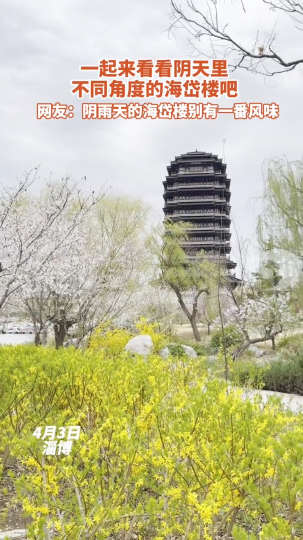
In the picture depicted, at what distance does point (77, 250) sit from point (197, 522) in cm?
939

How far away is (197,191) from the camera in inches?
1363

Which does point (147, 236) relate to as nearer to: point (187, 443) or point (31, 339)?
point (31, 339)

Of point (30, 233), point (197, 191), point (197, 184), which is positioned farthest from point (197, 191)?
point (30, 233)

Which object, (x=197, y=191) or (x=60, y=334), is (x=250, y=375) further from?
(x=197, y=191)

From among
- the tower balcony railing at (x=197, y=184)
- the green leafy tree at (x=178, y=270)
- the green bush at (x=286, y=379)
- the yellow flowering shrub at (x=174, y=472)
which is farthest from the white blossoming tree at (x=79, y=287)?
the tower balcony railing at (x=197, y=184)

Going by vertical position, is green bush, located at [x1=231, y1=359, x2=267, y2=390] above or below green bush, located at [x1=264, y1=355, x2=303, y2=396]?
above

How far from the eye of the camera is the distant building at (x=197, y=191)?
34.3 m

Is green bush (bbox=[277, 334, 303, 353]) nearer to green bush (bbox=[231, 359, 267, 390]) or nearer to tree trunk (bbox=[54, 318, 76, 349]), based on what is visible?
green bush (bbox=[231, 359, 267, 390])

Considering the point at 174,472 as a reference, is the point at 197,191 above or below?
A: above

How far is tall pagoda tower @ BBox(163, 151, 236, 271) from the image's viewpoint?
1350 inches

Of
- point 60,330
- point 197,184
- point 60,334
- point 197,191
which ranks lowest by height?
point 60,334

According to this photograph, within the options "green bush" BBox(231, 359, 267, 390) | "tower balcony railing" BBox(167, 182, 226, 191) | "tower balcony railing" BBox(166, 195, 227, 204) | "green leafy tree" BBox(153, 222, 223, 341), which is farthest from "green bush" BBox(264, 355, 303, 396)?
"tower balcony railing" BBox(167, 182, 226, 191)

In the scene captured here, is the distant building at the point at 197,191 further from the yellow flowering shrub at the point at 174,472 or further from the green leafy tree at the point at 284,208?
the yellow flowering shrub at the point at 174,472

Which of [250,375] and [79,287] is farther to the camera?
[79,287]
